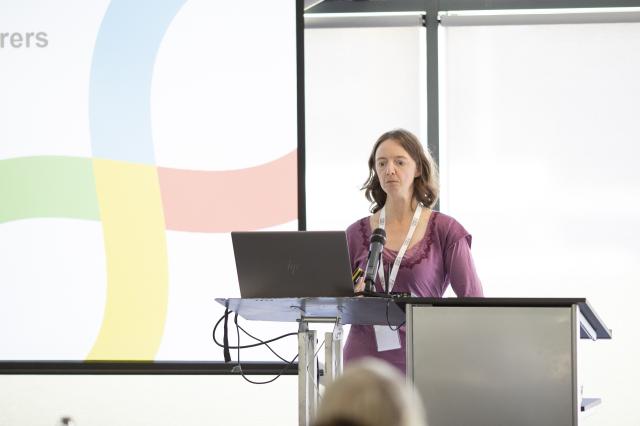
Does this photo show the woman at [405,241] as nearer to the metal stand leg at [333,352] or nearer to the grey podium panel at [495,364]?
the metal stand leg at [333,352]

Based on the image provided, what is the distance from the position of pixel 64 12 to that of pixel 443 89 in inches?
76.7

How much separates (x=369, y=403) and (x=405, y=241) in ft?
7.94

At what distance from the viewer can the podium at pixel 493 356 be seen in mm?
2389

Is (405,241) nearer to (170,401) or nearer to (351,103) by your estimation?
(351,103)

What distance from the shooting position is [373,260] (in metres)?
2.73

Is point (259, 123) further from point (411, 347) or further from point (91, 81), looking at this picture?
point (411, 347)

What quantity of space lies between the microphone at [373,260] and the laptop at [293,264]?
0.12 meters

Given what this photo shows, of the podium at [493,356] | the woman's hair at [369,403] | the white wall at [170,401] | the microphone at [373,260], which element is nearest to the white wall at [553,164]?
the white wall at [170,401]

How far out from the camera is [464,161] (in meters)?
4.90

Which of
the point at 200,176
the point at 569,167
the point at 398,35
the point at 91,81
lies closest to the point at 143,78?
the point at 91,81

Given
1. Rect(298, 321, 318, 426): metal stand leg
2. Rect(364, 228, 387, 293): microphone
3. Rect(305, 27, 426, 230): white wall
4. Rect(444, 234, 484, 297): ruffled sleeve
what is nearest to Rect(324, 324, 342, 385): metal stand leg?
Rect(298, 321, 318, 426): metal stand leg

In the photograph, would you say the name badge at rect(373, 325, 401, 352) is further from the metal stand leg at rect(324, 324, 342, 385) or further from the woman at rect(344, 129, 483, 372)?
the metal stand leg at rect(324, 324, 342, 385)

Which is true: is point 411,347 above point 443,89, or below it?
below

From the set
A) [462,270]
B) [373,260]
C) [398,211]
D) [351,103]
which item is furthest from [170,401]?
[373,260]
